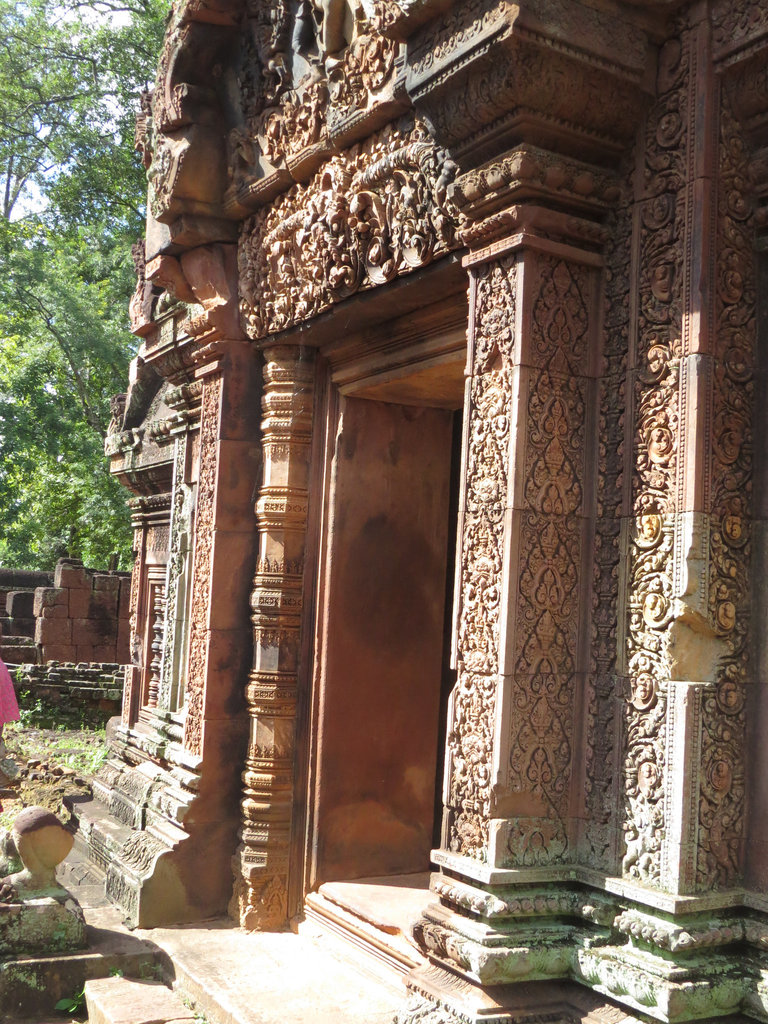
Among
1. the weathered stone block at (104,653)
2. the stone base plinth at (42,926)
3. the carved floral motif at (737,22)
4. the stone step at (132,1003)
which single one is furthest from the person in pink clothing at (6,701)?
the weathered stone block at (104,653)

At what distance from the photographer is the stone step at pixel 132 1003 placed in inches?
156

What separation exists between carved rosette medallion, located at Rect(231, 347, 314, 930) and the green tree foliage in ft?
47.3

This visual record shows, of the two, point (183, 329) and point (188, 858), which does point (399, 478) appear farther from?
point (188, 858)

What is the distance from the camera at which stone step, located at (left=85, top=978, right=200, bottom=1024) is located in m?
3.96

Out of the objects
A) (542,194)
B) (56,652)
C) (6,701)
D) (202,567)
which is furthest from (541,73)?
(56,652)

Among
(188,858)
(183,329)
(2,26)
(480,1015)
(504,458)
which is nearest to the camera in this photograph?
(480,1015)

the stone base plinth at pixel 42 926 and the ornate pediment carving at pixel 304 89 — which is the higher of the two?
the ornate pediment carving at pixel 304 89

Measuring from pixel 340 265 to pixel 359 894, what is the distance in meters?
2.72

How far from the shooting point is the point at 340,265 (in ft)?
14.1

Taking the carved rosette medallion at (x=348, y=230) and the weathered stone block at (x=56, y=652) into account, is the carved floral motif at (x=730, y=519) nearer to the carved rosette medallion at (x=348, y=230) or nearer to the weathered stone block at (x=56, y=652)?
the carved rosette medallion at (x=348, y=230)

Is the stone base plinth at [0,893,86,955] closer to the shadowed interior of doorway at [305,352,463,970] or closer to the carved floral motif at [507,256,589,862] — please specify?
the shadowed interior of doorway at [305,352,463,970]

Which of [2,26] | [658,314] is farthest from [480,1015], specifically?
[2,26]

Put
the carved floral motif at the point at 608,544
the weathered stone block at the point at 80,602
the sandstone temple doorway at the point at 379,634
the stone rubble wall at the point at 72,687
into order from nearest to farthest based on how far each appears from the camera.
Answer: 1. the carved floral motif at the point at 608,544
2. the sandstone temple doorway at the point at 379,634
3. the stone rubble wall at the point at 72,687
4. the weathered stone block at the point at 80,602

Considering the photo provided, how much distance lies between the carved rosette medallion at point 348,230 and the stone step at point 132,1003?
293 cm
